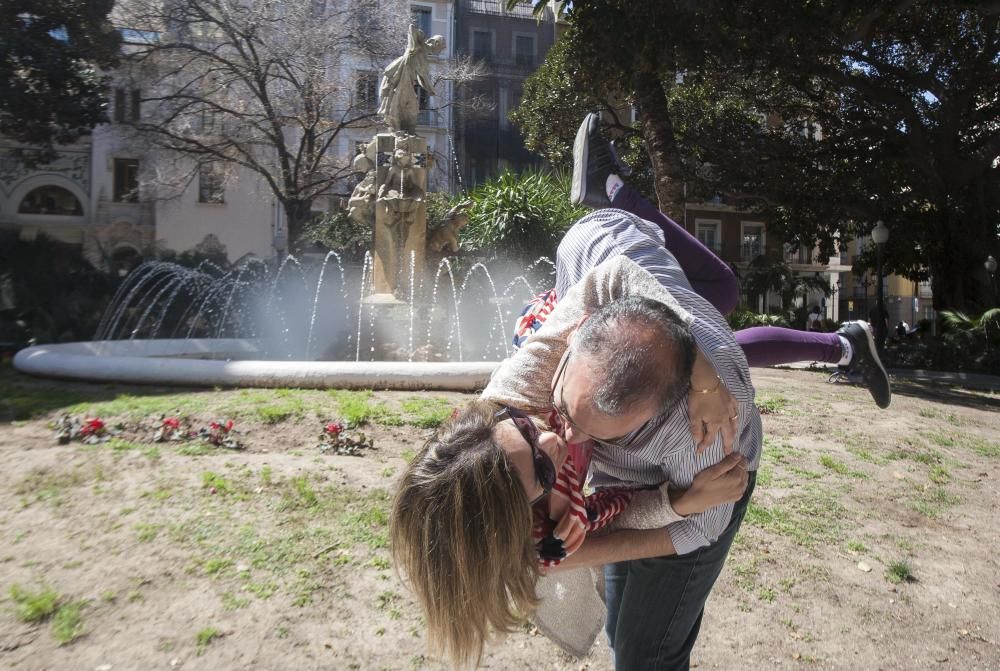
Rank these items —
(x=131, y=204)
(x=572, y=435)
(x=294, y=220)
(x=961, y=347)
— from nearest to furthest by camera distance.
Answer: (x=572, y=435) < (x=961, y=347) < (x=294, y=220) < (x=131, y=204)

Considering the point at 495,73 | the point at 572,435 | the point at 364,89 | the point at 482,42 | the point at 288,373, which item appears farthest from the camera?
the point at 482,42

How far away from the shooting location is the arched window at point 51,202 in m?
29.2

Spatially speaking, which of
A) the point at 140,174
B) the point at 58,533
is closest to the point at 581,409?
the point at 58,533

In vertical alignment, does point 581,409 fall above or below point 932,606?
above

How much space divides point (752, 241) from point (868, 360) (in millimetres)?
39062

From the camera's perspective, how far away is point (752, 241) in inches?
1551

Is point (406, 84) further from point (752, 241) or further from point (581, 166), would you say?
point (752, 241)

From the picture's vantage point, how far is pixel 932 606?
3.18 metres

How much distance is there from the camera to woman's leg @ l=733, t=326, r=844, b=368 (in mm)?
2311

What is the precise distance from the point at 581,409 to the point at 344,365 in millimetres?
5583

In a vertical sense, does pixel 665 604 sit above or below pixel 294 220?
below

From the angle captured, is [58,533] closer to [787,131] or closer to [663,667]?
[663,667]

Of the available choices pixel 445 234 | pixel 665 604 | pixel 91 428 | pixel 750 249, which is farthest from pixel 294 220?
pixel 750 249

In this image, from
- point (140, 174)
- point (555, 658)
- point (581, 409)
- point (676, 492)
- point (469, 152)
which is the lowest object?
point (555, 658)
